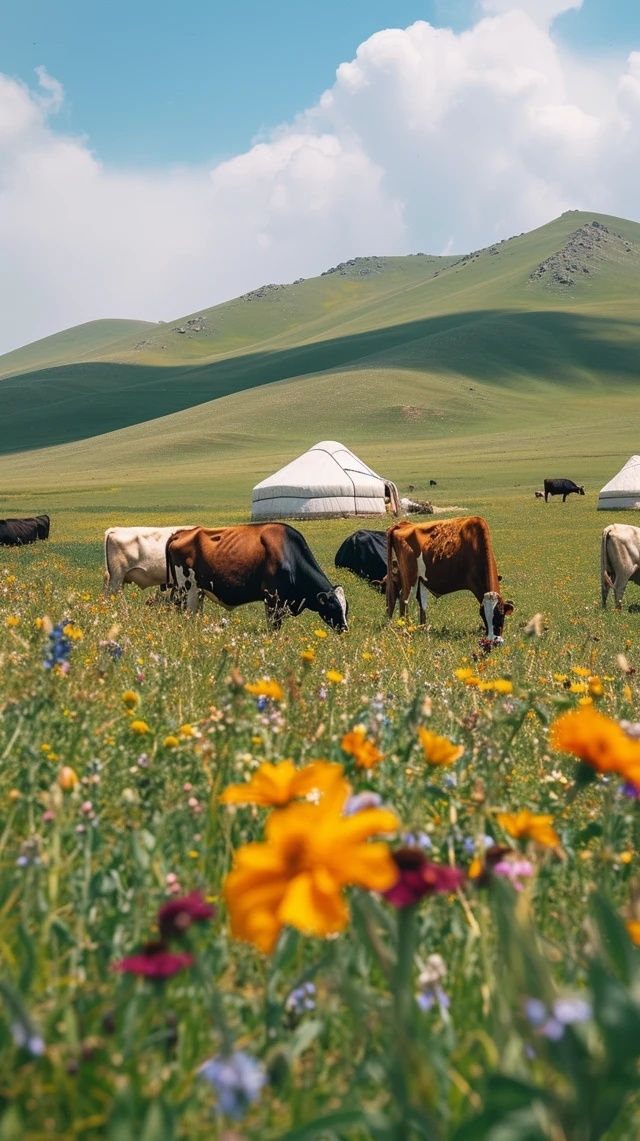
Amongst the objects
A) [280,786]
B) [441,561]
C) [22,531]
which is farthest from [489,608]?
[22,531]

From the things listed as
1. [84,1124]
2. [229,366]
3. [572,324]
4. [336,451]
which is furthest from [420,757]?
[229,366]

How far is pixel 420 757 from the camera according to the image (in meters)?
3.92

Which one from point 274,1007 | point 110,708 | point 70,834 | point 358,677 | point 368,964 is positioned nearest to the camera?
point 274,1007

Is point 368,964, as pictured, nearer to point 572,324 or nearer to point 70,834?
point 70,834

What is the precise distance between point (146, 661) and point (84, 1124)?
461 centimetres

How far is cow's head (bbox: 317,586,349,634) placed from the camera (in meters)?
14.5

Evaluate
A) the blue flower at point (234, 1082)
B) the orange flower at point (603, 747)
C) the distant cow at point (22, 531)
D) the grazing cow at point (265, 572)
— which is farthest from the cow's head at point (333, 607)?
the distant cow at point (22, 531)

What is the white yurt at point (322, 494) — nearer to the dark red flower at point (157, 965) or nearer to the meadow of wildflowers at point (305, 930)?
the meadow of wildflowers at point (305, 930)

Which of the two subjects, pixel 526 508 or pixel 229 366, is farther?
pixel 229 366

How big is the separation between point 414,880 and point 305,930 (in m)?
0.15

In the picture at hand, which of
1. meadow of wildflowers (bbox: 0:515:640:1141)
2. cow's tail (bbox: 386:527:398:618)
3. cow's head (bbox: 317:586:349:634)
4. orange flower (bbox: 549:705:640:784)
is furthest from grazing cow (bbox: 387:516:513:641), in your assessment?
orange flower (bbox: 549:705:640:784)

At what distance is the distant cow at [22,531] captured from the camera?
3145 cm

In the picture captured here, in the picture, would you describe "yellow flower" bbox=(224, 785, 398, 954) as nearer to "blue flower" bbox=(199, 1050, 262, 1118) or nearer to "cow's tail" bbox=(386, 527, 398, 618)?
"blue flower" bbox=(199, 1050, 262, 1118)

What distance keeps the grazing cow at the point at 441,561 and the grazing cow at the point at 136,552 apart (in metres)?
4.03
